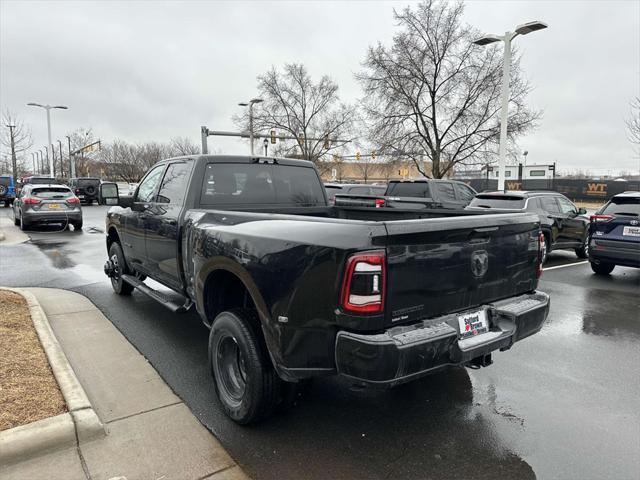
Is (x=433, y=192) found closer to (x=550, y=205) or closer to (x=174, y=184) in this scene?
(x=550, y=205)

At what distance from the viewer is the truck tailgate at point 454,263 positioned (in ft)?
8.30

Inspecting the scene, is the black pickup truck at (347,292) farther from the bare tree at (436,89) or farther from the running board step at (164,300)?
the bare tree at (436,89)

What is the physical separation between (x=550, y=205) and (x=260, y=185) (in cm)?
817

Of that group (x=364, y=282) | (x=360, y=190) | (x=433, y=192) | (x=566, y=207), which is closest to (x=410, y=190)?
(x=433, y=192)

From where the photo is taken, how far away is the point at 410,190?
13.2 m

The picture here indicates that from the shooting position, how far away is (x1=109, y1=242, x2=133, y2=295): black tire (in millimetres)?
6363

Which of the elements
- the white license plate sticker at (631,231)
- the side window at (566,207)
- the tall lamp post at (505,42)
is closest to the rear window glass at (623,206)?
the white license plate sticker at (631,231)

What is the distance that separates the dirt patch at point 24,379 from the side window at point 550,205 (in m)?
9.91

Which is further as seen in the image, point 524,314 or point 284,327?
point 524,314

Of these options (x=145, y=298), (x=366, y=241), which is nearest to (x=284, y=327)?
(x=366, y=241)

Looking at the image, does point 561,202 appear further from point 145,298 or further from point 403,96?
point 403,96

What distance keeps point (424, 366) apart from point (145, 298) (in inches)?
206

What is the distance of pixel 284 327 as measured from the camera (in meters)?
2.69

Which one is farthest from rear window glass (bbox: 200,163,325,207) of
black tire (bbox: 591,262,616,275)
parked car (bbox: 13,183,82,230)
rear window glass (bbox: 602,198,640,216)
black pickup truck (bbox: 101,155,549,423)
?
parked car (bbox: 13,183,82,230)
